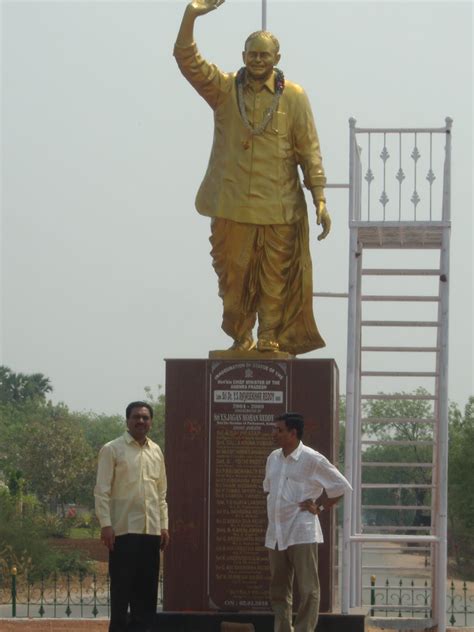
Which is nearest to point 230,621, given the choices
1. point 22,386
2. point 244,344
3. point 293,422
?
point 293,422

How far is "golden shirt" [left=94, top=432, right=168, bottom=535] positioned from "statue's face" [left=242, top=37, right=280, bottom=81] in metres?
3.39

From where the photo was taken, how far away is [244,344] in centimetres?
1090

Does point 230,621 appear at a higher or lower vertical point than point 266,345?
lower

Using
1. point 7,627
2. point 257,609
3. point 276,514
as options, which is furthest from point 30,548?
point 276,514

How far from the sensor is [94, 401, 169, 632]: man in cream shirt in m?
8.63

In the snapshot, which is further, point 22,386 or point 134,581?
point 22,386

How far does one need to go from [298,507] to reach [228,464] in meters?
1.66

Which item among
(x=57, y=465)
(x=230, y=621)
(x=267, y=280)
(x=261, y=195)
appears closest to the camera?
(x=230, y=621)

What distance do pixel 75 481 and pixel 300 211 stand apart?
84.8 feet

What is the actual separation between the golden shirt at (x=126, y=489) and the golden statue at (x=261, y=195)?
226 cm

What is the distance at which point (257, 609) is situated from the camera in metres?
10.1

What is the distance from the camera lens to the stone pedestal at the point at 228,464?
400 inches

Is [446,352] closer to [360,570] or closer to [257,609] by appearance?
[360,570]

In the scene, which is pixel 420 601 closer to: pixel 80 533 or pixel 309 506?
pixel 80 533
